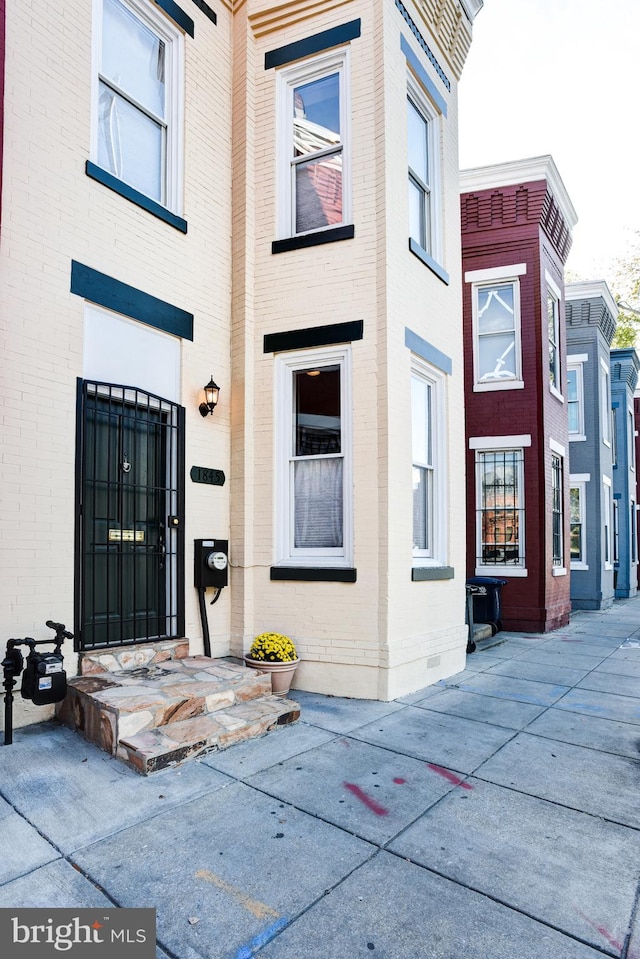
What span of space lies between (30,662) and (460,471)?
5291 mm

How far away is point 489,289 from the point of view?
38.3 ft

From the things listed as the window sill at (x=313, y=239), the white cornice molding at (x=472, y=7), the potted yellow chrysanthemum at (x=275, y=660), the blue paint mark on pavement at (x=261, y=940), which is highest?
the white cornice molding at (x=472, y=7)

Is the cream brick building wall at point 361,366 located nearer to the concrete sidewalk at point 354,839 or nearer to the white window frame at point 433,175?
the white window frame at point 433,175

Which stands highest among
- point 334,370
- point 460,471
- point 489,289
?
point 489,289

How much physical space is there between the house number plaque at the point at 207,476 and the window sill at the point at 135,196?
96.0 inches

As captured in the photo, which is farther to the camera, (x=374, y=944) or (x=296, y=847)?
(x=296, y=847)

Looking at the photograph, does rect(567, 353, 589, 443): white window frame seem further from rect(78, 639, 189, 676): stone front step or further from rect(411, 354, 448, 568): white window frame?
rect(78, 639, 189, 676): stone front step

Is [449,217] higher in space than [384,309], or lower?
higher

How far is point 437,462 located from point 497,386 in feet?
15.9

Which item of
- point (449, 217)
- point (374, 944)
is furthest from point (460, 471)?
point (374, 944)

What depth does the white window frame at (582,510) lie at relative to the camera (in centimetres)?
1453

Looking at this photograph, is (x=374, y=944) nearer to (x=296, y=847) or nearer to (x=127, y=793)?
(x=296, y=847)

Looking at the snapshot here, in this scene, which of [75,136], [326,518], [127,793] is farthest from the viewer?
[326,518]

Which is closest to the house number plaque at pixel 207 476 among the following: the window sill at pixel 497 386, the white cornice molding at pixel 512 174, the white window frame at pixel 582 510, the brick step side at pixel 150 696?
the brick step side at pixel 150 696
